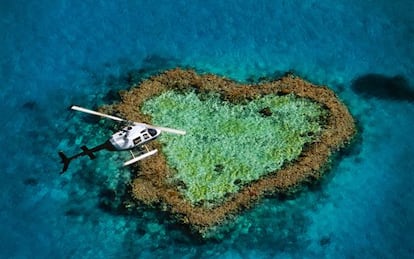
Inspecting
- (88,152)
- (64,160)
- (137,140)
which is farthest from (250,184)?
(64,160)

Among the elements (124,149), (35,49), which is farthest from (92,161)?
(35,49)

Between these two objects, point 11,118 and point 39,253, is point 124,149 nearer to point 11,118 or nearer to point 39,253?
point 39,253

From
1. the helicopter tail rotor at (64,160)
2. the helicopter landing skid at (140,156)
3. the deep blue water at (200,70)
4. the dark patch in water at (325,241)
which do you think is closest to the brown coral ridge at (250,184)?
the helicopter landing skid at (140,156)

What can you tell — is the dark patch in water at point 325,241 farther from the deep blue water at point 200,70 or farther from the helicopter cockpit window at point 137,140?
the helicopter cockpit window at point 137,140

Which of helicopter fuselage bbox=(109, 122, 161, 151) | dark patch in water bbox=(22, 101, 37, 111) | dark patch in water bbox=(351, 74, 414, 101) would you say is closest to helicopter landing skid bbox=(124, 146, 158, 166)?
helicopter fuselage bbox=(109, 122, 161, 151)

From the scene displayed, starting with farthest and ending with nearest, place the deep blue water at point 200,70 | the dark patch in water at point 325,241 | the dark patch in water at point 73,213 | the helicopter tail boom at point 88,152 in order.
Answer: the helicopter tail boom at point 88,152
the dark patch in water at point 73,213
the deep blue water at point 200,70
the dark patch in water at point 325,241

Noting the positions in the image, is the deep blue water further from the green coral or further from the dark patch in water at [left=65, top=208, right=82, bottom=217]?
the green coral
